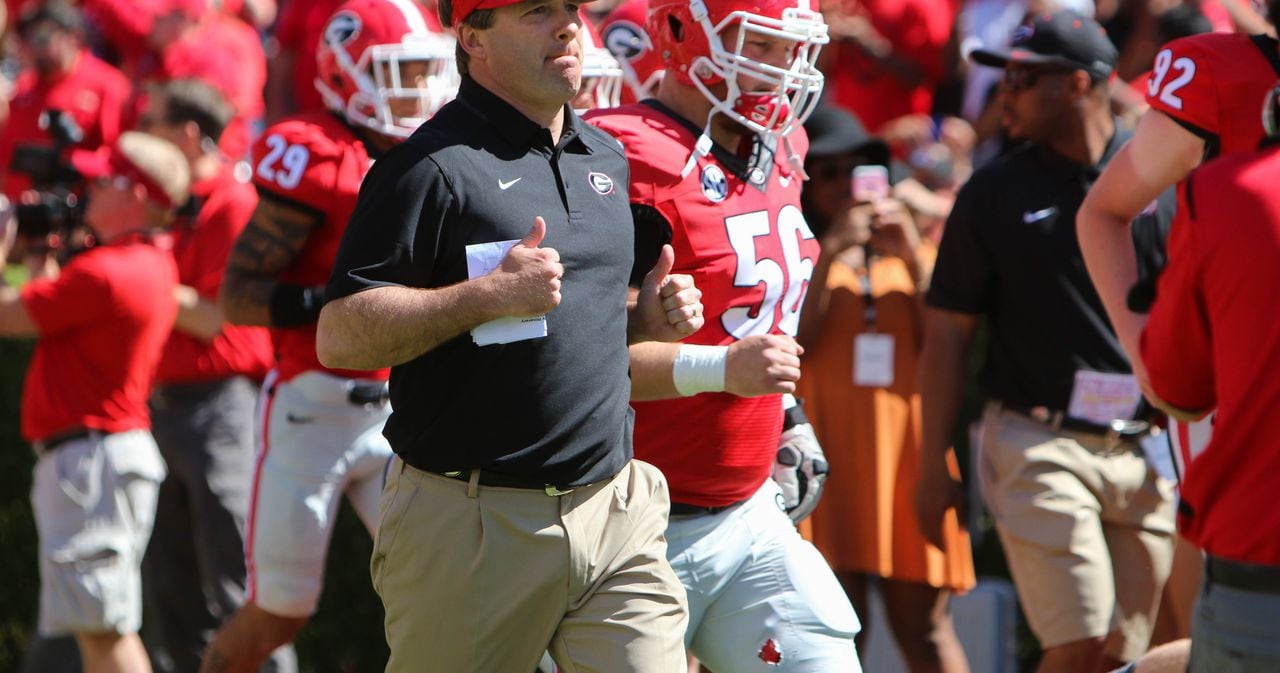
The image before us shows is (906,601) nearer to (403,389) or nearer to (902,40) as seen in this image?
(403,389)

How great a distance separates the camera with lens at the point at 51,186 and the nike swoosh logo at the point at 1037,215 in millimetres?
3131

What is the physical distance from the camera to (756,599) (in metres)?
3.78

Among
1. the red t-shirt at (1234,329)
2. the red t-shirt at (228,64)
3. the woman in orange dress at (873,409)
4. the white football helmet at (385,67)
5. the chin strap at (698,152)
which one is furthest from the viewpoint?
the red t-shirt at (228,64)

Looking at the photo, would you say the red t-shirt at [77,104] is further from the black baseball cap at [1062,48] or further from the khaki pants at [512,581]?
the khaki pants at [512,581]

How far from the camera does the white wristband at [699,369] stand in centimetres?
351

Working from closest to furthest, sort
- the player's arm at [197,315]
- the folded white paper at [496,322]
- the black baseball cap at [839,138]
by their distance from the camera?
the folded white paper at [496,322] < the black baseball cap at [839,138] < the player's arm at [197,315]

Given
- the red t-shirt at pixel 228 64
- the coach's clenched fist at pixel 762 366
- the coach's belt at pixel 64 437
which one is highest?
the coach's clenched fist at pixel 762 366

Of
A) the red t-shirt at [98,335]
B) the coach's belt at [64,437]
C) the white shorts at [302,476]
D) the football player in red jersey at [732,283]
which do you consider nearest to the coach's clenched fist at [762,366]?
the football player in red jersey at [732,283]

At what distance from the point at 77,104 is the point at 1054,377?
5.86 metres

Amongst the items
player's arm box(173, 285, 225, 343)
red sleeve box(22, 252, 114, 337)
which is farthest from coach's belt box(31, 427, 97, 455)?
player's arm box(173, 285, 225, 343)

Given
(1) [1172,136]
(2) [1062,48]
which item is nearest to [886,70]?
(2) [1062,48]

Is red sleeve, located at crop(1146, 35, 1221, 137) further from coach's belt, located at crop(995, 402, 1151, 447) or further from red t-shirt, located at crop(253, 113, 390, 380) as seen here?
red t-shirt, located at crop(253, 113, 390, 380)

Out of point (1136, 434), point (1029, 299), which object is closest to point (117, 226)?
point (1029, 299)

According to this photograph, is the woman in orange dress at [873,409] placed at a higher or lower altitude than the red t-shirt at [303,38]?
lower
